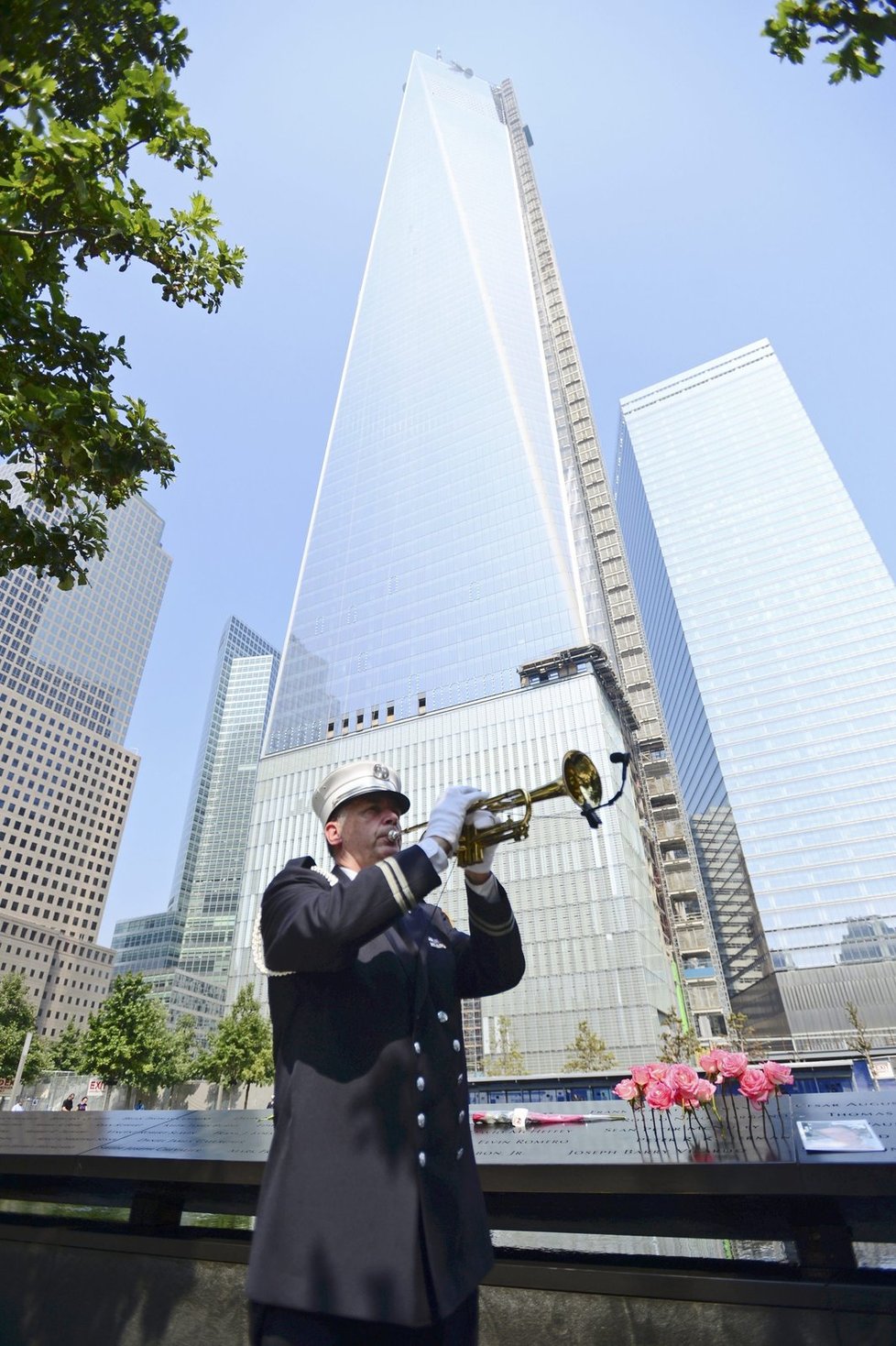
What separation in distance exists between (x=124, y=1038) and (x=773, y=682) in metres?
77.7

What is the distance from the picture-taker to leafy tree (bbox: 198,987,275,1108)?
130 ft

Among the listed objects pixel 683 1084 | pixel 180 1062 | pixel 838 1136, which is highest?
pixel 180 1062

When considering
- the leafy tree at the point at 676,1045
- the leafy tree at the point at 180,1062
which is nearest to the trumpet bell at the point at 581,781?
the leafy tree at the point at 676,1045

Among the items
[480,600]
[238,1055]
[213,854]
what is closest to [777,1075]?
[238,1055]

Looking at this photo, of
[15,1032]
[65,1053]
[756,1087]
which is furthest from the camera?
[65,1053]

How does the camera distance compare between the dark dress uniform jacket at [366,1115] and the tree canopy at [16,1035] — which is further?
the tree canopy at [16,1035]

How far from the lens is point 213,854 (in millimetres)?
143125

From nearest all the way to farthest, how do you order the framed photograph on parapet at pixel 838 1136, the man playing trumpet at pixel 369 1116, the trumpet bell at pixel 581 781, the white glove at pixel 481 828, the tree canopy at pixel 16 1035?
the man playing trumpet at pixel 369 1116, the white glove at pixel 481 828, the framed photograph on parapet at pixel 838 1136, the trumpet bell at pixel 581 781, the tree canopy at pixel 16 1035

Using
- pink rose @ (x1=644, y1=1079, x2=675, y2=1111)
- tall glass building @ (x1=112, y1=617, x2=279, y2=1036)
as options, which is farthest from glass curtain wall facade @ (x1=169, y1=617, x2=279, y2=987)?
pink rose @ (x1=644, y1=1079, x2=675, y2=1111)

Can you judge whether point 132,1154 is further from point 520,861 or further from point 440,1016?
point 520,861

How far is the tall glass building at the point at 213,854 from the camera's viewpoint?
111 metres

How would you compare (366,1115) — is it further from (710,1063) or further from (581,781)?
(710,1063)

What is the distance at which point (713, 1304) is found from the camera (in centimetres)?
272

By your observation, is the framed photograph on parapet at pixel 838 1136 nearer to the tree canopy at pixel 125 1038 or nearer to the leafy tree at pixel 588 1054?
the tree canopy at pixel 125 1038
